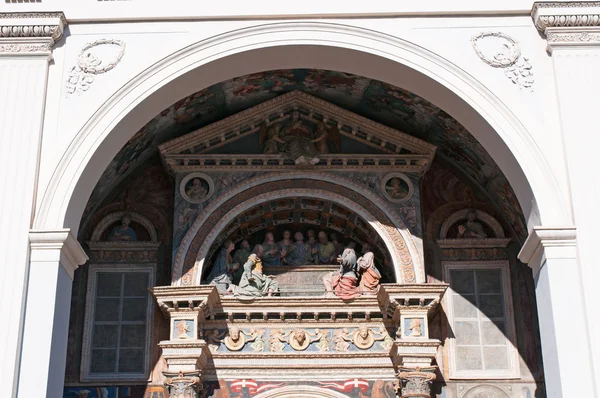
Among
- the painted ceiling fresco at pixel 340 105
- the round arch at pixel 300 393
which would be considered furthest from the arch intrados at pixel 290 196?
the round arch at pixel 300 393

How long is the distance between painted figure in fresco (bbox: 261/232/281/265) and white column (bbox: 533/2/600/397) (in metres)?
5.63

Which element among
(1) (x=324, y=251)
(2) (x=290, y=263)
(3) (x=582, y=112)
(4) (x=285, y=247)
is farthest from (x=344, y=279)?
(3) (x=582, y=112)

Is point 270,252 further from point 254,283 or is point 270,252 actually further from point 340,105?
point 340,105

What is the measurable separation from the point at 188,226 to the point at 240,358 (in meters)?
2.22

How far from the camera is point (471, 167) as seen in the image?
15273 millimetres

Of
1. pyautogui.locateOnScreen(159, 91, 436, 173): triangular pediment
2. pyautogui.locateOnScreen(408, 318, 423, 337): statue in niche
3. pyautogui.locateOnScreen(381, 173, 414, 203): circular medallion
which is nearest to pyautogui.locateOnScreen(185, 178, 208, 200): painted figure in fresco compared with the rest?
pyautogui.locateOnScreen(159, 91, 436, 173): triangular pediment

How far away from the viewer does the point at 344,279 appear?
1491 centimetres

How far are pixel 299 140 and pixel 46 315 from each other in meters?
5.90

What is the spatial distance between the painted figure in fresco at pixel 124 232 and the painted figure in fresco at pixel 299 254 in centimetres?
258

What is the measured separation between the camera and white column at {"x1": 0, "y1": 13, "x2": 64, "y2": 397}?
35.5ft

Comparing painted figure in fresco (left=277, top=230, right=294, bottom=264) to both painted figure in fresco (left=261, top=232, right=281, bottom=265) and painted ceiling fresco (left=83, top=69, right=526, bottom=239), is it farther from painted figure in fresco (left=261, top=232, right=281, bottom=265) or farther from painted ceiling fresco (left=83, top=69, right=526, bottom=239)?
painted ceiling fresco (left=83, top=69, right=526, bottom=239)

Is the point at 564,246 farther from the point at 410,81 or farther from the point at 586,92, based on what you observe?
the point at 410,81

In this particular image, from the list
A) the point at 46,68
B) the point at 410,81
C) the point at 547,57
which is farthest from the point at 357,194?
the point at 46,68

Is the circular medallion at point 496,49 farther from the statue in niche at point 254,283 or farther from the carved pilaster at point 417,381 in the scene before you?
the statue in niche at point 254,283
